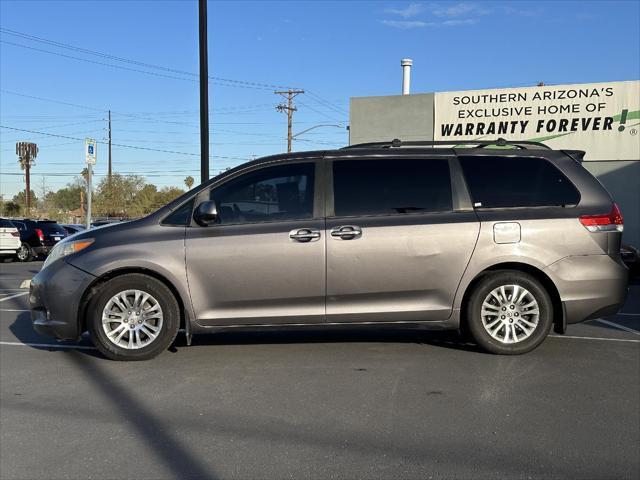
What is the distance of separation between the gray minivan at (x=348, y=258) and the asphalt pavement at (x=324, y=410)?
0.43m

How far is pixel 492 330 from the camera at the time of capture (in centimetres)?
534

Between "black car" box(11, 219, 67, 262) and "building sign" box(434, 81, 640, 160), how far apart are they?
1511 centimetres

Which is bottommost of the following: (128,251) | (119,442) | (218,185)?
(119,442)

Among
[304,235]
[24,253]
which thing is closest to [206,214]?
[304,235]

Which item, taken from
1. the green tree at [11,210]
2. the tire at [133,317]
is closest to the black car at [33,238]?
the tire at [133,317]

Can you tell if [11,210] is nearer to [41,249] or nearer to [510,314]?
[41,249]

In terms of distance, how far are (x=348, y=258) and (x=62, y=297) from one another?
2.69m

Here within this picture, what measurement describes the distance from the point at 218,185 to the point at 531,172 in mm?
3065

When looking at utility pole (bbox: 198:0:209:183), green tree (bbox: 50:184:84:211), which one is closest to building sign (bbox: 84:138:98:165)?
utility pole (bbox: 198:0:209:183)

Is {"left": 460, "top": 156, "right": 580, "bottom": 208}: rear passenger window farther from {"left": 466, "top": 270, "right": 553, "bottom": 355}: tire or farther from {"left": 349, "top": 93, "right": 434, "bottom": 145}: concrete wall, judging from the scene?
{"left": 349, "top": 93, "right": 434, "bottom": 145}: concrete wall

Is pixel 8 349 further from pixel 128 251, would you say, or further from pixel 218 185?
pixel 218 185

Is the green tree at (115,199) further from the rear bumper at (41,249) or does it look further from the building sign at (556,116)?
the building sign at (556,116)

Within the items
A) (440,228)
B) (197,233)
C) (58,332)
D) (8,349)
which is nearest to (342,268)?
(440,228)

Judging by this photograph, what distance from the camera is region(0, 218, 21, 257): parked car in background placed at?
19938 millimetres
